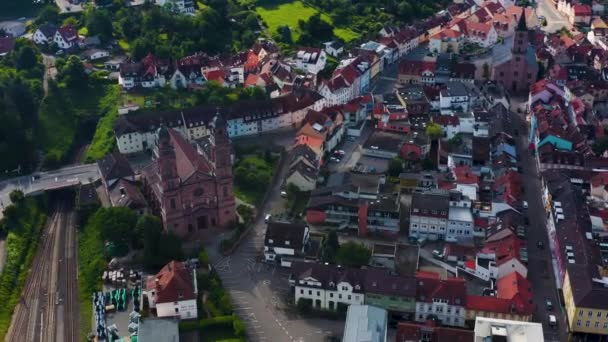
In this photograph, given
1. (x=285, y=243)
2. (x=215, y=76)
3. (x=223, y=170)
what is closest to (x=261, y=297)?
(x=285, y=243)

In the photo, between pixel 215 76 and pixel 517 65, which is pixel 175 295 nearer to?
pixel 215 76

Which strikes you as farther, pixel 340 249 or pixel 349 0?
pixel 349 0

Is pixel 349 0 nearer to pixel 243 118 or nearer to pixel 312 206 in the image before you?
pixel 243 118

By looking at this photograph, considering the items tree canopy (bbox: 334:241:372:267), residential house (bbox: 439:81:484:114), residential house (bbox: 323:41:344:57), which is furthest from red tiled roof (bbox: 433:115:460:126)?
residential house (bbox: 323:41:344:57)

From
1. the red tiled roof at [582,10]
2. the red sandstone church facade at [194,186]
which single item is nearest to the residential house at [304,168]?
the red sandstone church facade at [194,186]

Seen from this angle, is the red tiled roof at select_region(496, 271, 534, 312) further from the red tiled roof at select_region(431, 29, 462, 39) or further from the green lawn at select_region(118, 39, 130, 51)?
the green lawn at select_region(118, 39, 130, 51)

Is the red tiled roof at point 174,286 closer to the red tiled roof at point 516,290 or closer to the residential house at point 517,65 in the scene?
the red tiled roof at point 516,290

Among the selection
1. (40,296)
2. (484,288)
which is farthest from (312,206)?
(40,296)
